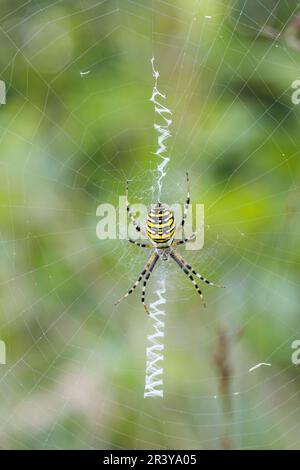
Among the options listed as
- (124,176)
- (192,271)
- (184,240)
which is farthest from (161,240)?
(124,176)

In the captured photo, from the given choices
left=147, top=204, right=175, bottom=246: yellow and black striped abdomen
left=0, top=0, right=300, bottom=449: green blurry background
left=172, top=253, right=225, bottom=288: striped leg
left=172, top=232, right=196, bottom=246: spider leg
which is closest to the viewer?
left=0, top=0, right=300, bottom=449: green blurry background

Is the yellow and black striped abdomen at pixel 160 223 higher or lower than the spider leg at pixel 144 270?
higher

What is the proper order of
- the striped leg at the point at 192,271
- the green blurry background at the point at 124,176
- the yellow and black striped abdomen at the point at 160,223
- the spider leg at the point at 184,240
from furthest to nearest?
the spider leg at the point at 184,240, the striped leg at the point at 192,271, the yellow and black striped abdomen at the point at 160,223, the green blurry background at the point at 124,176

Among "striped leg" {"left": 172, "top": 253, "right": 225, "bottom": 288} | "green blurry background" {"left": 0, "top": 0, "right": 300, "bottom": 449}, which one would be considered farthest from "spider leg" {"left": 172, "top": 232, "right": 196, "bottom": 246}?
"green blurry background" {"left": 0, "top": 0, "right": 300, "bottom": 449}

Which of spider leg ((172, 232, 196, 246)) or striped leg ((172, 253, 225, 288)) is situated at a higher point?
spider leg ((172, 232, 196, 246))

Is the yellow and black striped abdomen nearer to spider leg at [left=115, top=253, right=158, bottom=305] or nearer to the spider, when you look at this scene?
the spider

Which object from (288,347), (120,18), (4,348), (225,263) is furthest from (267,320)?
(120,18)

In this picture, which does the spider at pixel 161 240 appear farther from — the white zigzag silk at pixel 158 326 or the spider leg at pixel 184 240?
the white zigzag silk at pixel 158 326

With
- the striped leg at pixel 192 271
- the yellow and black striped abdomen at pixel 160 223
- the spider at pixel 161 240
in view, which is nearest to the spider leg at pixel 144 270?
the spider at pixel 161 240

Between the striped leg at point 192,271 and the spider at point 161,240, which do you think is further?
the striped leg at point 192,271

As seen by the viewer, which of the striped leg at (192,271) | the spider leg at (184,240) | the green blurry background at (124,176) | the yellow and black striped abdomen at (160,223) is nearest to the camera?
the green blurry background at (124,176)
